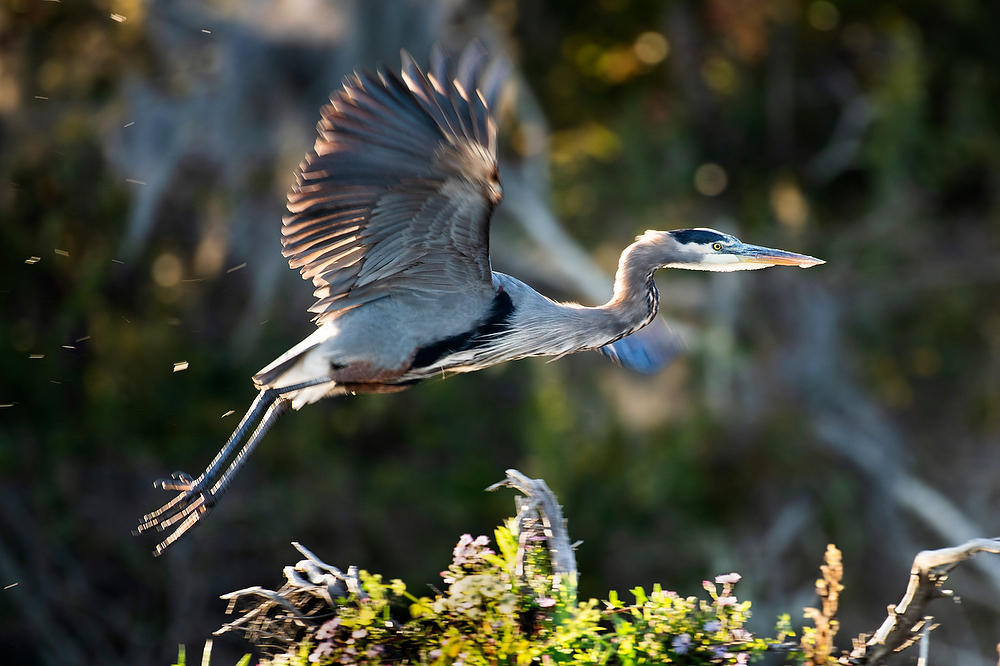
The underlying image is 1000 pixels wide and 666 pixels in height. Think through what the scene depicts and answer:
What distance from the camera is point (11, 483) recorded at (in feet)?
34.5

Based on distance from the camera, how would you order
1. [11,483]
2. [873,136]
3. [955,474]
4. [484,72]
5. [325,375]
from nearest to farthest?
[484,72]
[325,375]
[11,483]
[873,136]
[955,474]

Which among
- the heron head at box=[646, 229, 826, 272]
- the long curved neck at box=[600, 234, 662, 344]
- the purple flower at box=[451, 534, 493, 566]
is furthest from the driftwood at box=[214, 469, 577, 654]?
the heron head at box=[646, 229, 826, 272]

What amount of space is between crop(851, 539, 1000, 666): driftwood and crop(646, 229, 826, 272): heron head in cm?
156

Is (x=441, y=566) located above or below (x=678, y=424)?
below

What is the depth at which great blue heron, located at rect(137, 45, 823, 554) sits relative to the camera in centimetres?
337

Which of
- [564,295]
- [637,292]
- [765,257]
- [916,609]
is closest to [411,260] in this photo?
[637,292]

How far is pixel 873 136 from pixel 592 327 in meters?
7.79

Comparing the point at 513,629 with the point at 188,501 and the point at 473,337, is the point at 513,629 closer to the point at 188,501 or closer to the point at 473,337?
the point at 473,337

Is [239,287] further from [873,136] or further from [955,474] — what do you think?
[955,474]

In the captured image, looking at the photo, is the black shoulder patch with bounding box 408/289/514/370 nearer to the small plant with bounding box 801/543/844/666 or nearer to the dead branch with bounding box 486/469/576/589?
the dead branch with bounding box 486/469/576/589

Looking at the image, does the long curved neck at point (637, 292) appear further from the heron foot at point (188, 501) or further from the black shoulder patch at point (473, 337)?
the heron foot at point (188, 501)

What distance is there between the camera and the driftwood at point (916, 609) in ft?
9.17

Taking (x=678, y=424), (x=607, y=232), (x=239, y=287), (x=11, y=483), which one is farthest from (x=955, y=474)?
(x=11, y=483)

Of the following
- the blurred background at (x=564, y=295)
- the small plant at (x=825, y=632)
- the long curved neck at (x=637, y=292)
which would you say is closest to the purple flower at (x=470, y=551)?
the small plant at (x=825, y=632)
